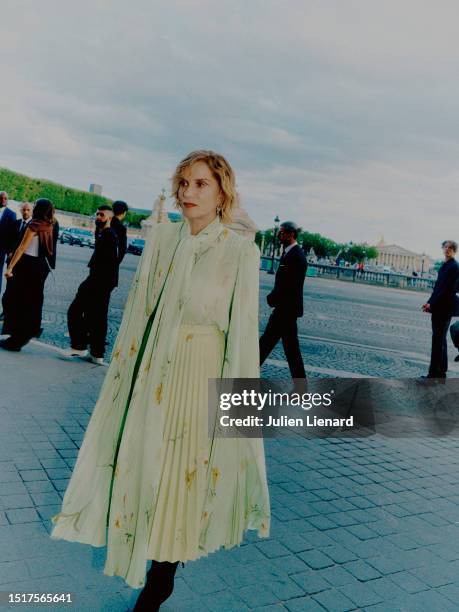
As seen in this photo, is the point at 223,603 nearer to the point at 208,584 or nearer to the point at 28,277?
the point at 208,584

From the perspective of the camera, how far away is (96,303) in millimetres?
6691

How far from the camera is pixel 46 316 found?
9625mm

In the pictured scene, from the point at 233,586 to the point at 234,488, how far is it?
0.55 metres

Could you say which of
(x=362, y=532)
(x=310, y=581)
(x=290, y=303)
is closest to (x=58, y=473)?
(x=310, y=581)

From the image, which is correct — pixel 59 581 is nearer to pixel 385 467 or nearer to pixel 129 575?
pixel 129 575

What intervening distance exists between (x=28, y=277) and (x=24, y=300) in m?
0.28

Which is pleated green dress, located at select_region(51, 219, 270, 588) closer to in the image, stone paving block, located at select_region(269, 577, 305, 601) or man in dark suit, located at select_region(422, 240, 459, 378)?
stone paving block, located at select_region(269, 577, 305, 601)

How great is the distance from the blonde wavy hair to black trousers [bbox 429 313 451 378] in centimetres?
570

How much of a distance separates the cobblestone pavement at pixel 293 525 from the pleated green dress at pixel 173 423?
1.21ft

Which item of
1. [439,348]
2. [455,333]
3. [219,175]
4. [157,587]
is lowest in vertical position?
[157,587]

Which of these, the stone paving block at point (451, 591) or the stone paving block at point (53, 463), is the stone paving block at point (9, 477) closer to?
the stone paving block at point (53, 463)

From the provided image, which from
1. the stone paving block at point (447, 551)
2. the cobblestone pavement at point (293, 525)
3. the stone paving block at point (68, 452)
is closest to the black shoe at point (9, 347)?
the cobblestone pavement at point (293, 525)

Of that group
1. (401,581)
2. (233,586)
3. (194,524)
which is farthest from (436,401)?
(194,524)

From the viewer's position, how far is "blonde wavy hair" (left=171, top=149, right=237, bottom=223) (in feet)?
7.49
